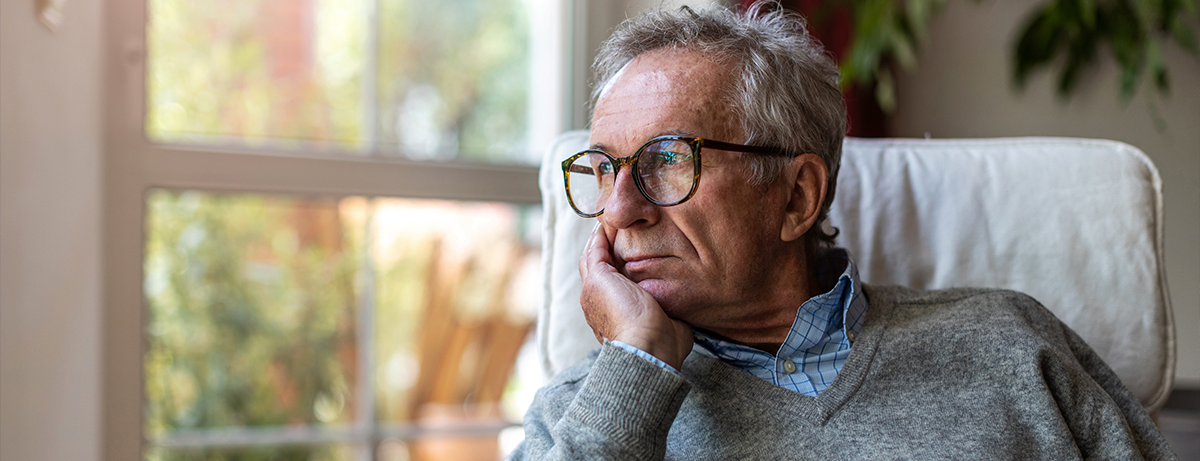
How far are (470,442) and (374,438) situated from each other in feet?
0.86

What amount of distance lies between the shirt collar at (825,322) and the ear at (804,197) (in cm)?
9

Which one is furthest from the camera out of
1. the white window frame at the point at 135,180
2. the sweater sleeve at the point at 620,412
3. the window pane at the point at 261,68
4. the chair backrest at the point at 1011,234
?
the window pane at the point at 261,68

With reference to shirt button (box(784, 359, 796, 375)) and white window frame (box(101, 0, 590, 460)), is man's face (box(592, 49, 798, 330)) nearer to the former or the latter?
shirt button (box(784, 359, 796, 375))

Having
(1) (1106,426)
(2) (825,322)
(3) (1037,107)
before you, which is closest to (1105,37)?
(3) (1037,107)

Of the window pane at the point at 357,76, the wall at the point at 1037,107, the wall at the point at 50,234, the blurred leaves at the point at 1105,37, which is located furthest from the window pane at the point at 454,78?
the blurred leaves at the point at 1105,37

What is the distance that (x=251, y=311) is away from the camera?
69.2 inches

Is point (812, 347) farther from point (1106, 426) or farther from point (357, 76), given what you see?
point (357, 76)

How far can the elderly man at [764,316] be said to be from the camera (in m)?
0.95

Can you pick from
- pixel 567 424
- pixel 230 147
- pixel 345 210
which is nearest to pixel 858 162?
pixel 567 424

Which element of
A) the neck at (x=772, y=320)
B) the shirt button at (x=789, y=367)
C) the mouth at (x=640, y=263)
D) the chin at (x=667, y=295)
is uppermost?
the mouth at (x=640, y=263)

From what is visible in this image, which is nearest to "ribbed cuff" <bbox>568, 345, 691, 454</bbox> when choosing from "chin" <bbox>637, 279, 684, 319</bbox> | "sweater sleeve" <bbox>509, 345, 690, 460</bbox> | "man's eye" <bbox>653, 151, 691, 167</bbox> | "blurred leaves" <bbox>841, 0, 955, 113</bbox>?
"sweater sleeve" <bbox>509, 345, 690, 460</bbox>

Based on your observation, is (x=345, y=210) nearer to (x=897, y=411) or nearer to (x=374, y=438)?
(x=374, y=438)

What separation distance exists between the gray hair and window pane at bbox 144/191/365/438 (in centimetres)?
90

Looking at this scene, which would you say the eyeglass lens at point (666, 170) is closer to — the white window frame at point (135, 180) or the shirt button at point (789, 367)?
the shirt button at point (789, 367)
